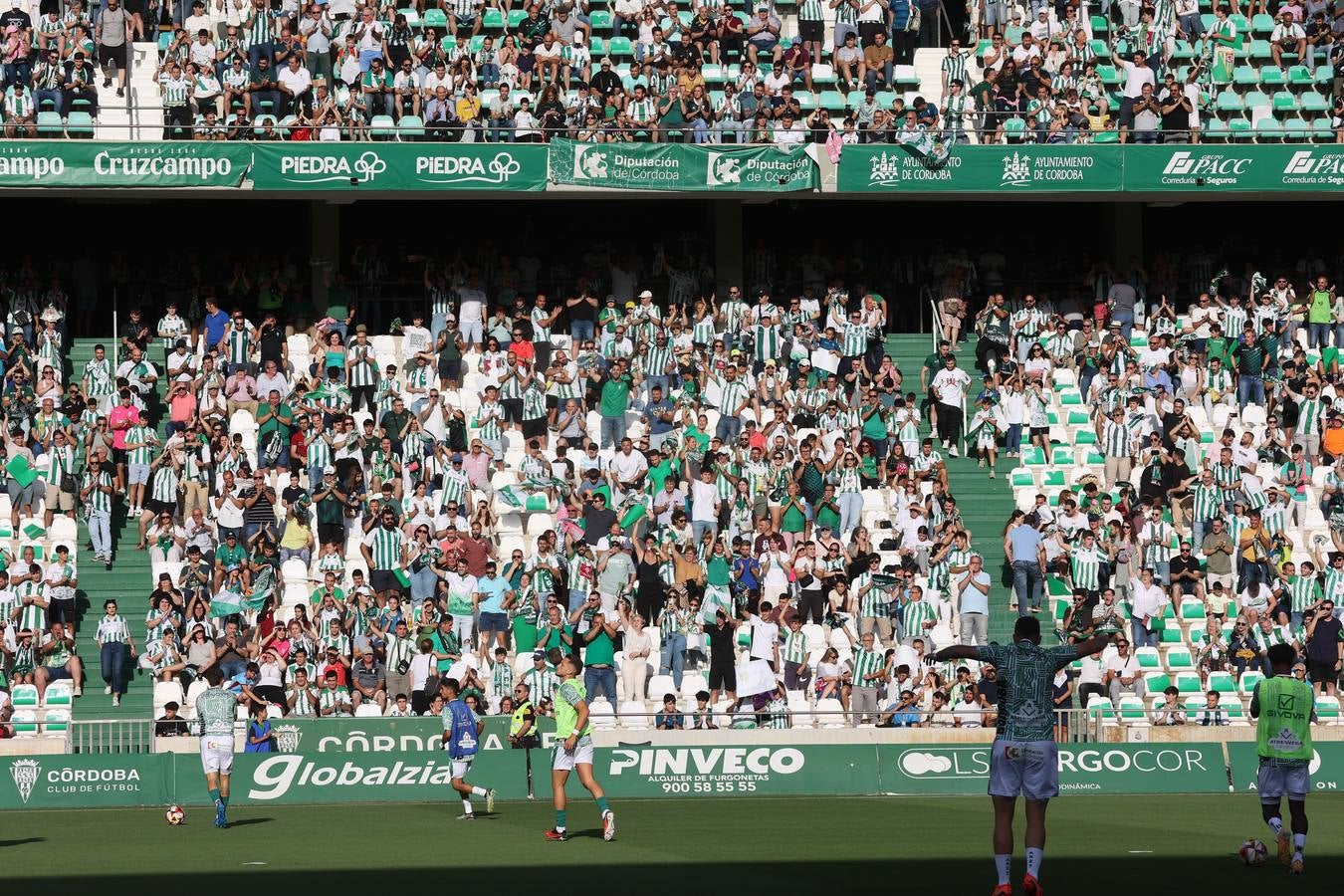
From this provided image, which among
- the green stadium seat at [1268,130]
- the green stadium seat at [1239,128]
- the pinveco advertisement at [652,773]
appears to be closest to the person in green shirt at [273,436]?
the pinveco advertisement at [652,773]

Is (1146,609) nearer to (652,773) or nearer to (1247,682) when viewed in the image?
(1247,682)

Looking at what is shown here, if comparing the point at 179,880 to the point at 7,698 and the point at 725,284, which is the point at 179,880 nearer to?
the point at 7,698

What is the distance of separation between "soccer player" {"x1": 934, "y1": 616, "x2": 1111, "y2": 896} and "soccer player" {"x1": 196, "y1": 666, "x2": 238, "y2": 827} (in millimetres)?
9903

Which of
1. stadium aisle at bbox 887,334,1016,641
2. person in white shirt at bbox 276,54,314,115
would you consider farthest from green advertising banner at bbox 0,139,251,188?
stadium aisle at bbox 887,334,1016,641

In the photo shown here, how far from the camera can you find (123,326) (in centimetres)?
3569

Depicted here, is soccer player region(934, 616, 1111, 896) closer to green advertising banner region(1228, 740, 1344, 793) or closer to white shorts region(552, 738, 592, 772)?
white shorts region(552, 738, 592, 772)

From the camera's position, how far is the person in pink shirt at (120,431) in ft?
103

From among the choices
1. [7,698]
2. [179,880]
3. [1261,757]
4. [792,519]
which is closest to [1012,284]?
[792,519]

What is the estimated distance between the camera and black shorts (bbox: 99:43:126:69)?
35.6m

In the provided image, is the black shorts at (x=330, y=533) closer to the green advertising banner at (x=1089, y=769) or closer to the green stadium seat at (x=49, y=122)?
the green stadium seat at (x=49, y=122)

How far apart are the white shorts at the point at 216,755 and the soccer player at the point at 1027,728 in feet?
32.5

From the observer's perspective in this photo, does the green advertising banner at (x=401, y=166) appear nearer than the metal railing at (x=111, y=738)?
No

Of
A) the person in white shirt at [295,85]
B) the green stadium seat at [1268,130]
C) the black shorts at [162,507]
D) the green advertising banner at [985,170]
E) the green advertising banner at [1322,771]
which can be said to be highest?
the person in white shirt at [295,85]

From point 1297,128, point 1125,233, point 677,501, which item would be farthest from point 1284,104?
point 677,501
